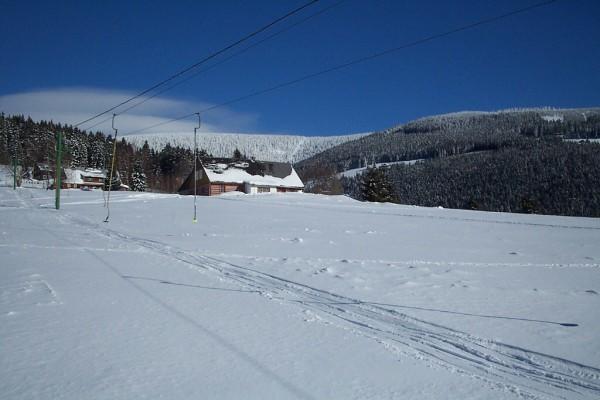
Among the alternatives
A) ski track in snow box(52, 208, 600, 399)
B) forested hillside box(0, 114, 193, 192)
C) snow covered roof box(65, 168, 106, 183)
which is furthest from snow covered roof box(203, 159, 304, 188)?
ski track in snow box(52, 208, 600, 399)

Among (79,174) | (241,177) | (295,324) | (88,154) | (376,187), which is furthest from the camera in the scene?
(88,154)

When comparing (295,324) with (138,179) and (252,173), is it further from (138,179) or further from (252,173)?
(138,179)

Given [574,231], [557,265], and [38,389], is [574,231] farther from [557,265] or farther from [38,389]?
[38,389]

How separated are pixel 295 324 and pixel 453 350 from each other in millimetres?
2355

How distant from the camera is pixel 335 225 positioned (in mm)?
23797

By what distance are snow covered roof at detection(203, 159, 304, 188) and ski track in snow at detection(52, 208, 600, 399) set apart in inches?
2226

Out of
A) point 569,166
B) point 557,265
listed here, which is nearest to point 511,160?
point 569,166

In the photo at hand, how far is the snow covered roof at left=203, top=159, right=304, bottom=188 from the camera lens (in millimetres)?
64312

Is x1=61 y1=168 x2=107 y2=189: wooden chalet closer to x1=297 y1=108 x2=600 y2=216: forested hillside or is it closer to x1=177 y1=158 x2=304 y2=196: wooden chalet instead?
x1=177 y1=158 x2=304 y2=196: wooden chalet

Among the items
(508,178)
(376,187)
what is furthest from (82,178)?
(508,178)

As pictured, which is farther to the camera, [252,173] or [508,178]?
[508,178]

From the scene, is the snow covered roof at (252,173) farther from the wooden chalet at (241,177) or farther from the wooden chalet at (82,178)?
the wooden chalet at (82,178)

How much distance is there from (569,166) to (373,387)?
14128 centimetres

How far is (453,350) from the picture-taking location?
18.2 ft
